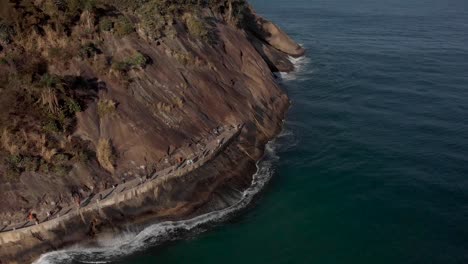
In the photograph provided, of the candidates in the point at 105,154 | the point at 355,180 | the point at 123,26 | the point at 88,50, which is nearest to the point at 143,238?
the point at 105,154

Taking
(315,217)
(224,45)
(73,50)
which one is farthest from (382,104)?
(73,50)

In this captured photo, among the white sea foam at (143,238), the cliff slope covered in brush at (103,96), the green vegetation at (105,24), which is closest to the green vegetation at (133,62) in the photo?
the cliff slope covered in brush at (103,96)

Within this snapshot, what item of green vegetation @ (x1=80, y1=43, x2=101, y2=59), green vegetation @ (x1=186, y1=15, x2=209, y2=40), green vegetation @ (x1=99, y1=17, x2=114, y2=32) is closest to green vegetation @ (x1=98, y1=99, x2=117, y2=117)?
green vegetation @ (x1=80, y1=43, x2=101, y2=59)

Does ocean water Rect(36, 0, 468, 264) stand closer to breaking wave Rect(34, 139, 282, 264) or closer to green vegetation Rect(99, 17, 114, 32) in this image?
breaking wave Rect(34, 139, 282, 264)

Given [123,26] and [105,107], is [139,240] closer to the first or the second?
[105,107]

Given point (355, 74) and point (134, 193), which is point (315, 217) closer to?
point (134, 193)

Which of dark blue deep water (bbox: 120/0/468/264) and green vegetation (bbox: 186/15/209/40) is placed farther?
green vegetation (bbox: 186/15/209/40)
